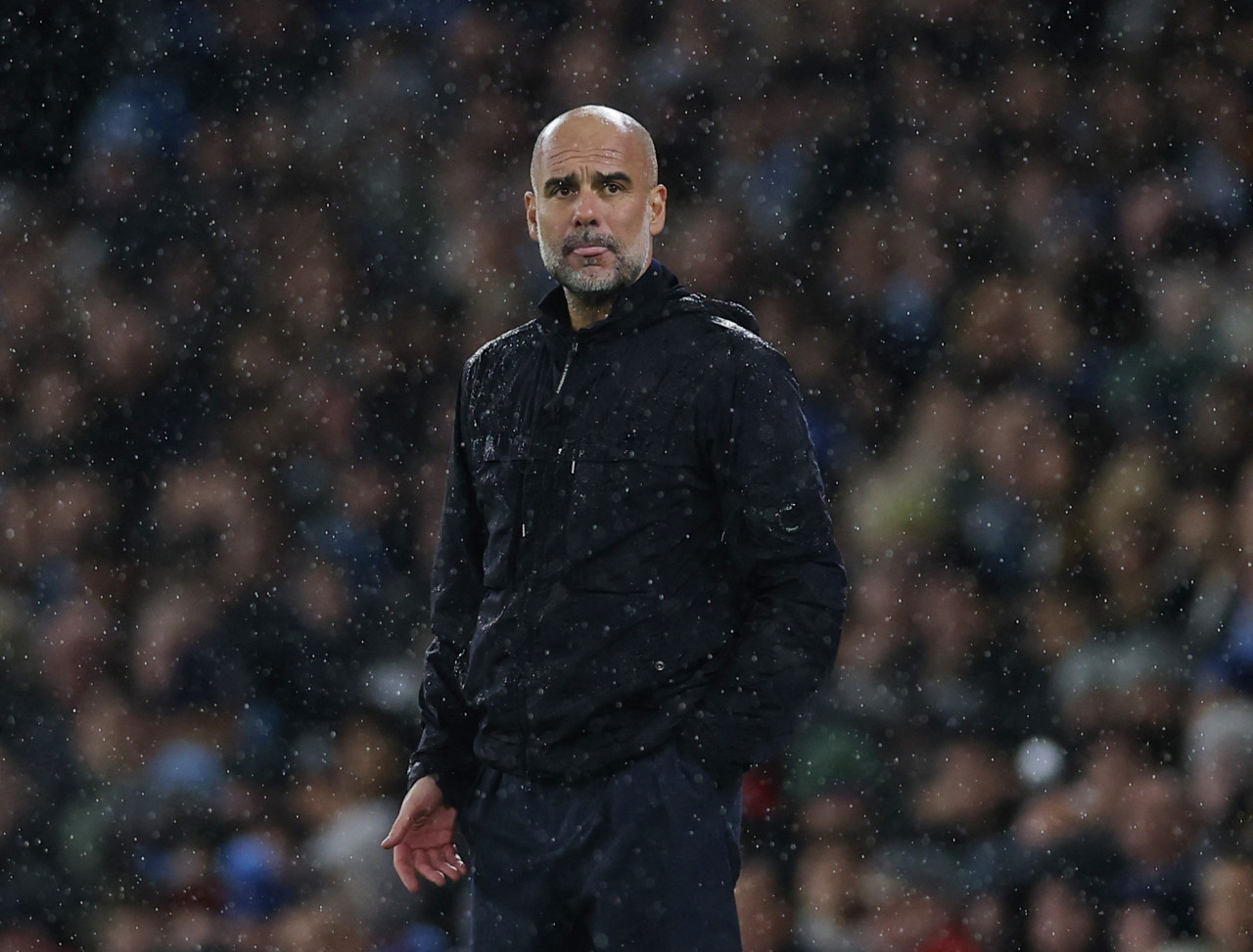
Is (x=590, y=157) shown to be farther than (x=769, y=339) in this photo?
No

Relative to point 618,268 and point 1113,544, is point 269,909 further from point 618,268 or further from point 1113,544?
point 618,268

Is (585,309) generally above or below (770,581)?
above

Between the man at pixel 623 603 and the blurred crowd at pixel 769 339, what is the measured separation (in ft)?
4.02

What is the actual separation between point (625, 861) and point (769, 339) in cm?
151

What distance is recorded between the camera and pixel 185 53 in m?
2.91

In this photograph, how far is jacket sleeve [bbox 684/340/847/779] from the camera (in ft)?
3.79

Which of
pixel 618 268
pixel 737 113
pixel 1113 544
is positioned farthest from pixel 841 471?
pixel 618 268

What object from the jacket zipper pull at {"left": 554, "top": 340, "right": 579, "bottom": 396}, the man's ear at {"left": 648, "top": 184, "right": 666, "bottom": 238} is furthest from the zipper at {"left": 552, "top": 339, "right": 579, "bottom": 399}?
the man's ear at {"left": 648, "top": 184, "right": 666, "bottom": 238}

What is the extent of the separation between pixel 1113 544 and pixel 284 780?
54.5 inches

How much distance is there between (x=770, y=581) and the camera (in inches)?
46.7

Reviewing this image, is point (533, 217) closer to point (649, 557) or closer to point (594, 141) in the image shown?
point (594, 141)

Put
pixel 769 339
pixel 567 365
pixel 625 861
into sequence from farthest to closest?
pixel 769 339, pixel 567 365, pixel 625 861

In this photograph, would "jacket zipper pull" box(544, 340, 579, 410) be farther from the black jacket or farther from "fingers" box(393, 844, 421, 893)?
"fingers" box(393, 844, 421, 893)

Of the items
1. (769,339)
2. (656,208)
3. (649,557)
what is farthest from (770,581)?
(769,339)
